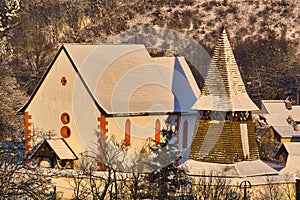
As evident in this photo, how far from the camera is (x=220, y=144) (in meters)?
29.4

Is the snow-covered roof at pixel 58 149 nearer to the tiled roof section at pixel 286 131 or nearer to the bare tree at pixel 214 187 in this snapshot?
the bare tree at pixel 214 187

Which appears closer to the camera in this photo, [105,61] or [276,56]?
[105,61]

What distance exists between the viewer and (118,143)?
34875 millimetres

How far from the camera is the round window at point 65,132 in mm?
35969

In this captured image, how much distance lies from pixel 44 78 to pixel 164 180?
44.0ft

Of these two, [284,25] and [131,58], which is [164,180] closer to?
[131,58]

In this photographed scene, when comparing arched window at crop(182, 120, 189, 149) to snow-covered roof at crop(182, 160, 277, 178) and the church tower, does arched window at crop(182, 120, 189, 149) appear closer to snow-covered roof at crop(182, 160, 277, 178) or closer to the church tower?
the church tower

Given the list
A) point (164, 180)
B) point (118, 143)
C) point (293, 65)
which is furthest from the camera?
point (293, 65)

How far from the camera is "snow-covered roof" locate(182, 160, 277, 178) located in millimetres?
28125

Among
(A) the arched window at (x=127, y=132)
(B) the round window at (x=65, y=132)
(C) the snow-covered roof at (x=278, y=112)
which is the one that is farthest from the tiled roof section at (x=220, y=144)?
(C) the snow-covered roof at (x=278, y=112)

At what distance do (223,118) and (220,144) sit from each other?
1.00m

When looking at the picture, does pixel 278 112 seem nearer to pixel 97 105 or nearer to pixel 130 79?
pixel 130 79

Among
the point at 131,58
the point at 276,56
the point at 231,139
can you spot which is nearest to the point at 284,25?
the point at 276,56

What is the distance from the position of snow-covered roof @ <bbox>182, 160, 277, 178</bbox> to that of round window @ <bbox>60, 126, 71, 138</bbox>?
787 centimetres
